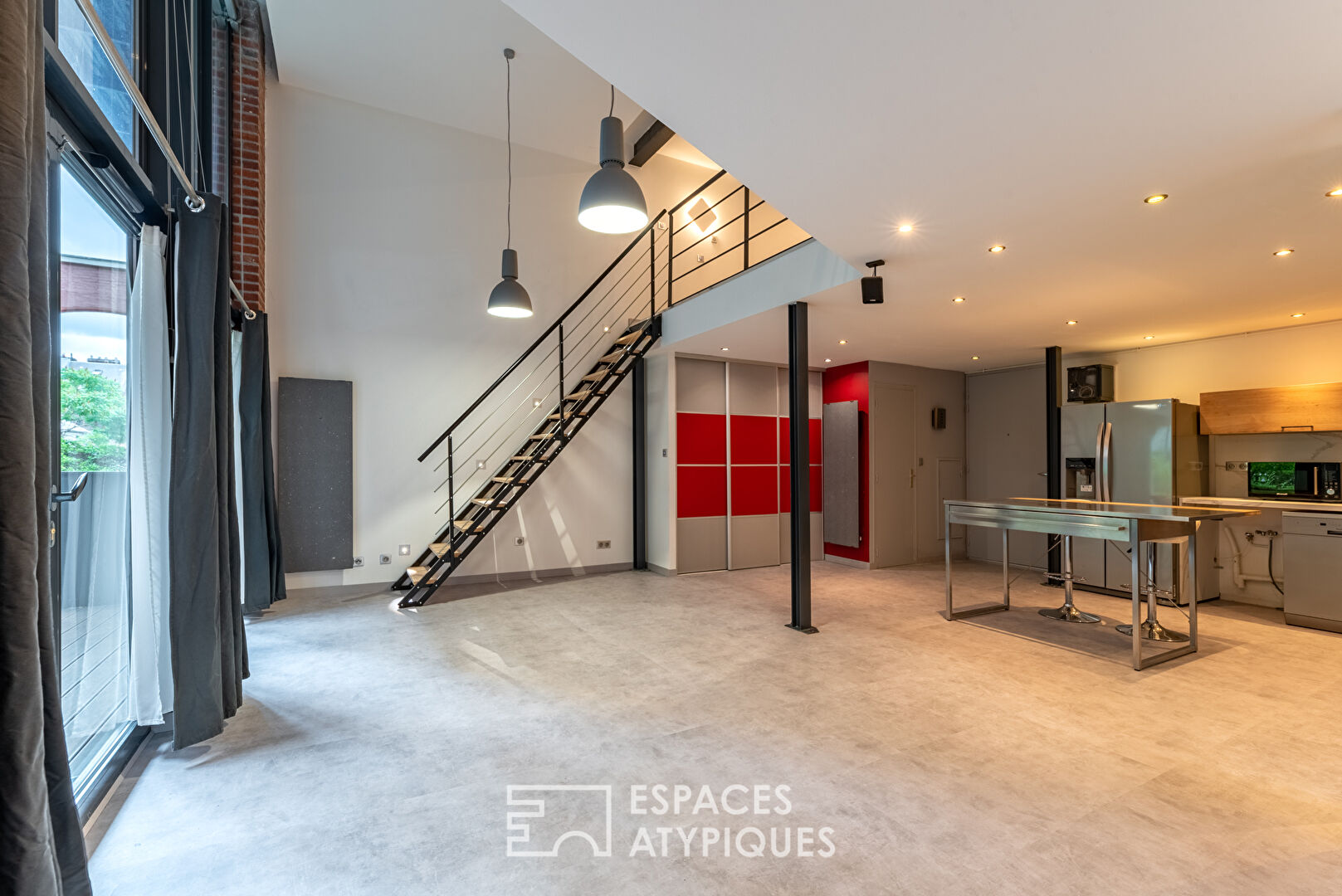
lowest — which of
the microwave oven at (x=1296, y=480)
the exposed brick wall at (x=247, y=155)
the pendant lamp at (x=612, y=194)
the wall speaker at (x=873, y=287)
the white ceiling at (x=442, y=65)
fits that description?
the microwave oven at (x=1296, y=480)

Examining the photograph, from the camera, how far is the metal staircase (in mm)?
6055

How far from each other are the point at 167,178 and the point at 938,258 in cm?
434

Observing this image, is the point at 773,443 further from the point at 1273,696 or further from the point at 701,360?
the point at 1273,696

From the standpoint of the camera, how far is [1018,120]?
7.86 feet

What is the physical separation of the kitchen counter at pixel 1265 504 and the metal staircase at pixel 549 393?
4523 millimetres

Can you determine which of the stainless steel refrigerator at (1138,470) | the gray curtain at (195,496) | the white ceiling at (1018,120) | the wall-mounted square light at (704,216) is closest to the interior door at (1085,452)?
the stainless steel refrigerator at (1138,470)

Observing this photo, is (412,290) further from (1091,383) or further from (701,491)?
(1091,383)

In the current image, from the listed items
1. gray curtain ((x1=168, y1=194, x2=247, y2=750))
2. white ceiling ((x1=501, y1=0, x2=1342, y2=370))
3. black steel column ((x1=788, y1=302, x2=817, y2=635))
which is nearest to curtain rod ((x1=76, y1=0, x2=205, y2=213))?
gray curtain ((x1=168, y1=194, x2=247, y2=750))

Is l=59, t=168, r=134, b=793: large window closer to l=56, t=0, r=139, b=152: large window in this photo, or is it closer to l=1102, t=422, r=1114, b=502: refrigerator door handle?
l=56, t=0, r=139, b=152: large window

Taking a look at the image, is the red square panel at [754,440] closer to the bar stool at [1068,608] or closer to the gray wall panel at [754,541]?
the gray wall panel at [754,541]

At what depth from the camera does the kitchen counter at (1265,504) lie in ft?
16.7

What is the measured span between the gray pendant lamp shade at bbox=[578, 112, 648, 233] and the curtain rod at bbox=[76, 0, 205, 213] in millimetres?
1785

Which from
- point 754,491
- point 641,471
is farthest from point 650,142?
point 754,491

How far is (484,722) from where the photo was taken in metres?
3.23
